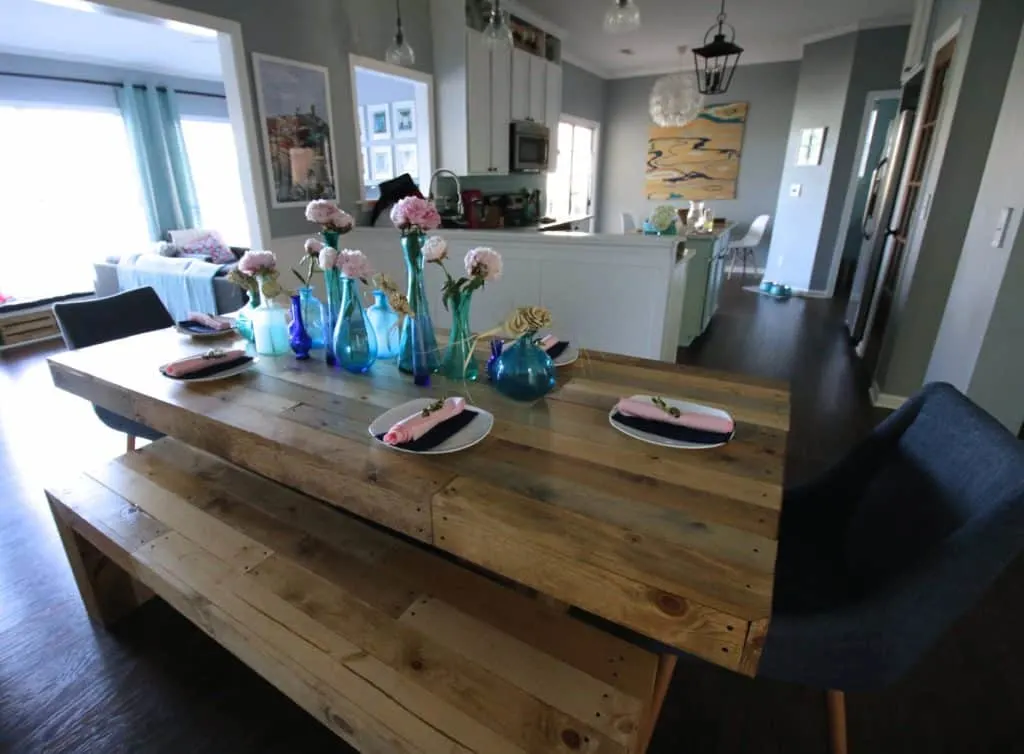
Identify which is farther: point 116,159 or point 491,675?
point 116,159

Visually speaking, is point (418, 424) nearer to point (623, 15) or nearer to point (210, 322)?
point (210, 322)

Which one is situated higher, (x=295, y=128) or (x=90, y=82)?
(x=90, y=82)

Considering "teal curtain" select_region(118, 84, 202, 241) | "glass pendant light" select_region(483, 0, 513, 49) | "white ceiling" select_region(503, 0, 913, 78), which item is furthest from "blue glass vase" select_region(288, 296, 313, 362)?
"teal curtain" select_region(118, 84, 202, 241)

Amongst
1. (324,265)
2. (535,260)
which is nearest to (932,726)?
(324,265)

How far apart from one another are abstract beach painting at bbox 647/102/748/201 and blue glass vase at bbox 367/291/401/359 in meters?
6.80

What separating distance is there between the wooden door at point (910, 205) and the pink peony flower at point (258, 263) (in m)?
3.23

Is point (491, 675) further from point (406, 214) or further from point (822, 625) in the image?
point (406, 214)

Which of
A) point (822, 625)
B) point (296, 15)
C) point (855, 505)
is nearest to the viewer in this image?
point (822, 625)

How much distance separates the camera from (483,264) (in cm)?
132

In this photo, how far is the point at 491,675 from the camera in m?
0.98

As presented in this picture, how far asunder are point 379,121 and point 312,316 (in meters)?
5.05

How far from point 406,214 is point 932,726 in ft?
6.09

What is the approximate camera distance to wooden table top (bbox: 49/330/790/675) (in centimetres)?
79

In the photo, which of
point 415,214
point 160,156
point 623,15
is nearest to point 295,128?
point 623,15
